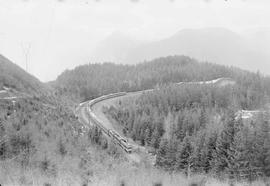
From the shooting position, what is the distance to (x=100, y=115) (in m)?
42.1

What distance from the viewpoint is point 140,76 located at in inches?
3489

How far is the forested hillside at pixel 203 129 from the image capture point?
66.0 ft

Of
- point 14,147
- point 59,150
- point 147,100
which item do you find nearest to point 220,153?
point 59,150

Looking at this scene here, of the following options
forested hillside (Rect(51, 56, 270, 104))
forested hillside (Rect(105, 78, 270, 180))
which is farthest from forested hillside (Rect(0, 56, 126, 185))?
forested hillside (Rect(51, 56, 270, 104))

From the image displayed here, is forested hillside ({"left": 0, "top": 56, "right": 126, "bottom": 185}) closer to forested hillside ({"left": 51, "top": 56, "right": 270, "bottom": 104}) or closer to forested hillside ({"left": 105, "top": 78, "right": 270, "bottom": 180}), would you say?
forested hillside ({"left": 105, "top": 78, "right": 270, "bottom": 180})

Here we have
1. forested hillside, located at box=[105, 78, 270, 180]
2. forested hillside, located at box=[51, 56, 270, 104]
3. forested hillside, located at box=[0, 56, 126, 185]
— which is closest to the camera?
forested hillside, located at box=[0, 56, 126, 185]

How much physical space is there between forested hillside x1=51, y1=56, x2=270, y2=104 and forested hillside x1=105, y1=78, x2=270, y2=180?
6.67 metres

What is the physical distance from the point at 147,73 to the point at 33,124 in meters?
79.5

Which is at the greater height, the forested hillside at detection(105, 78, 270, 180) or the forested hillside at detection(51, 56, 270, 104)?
the forested hillside at detection(51, 56, 270, 104)

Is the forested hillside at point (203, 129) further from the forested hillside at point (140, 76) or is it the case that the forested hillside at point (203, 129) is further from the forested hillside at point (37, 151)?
the forested hillside at point (140, 76)

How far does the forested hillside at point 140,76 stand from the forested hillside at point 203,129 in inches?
263

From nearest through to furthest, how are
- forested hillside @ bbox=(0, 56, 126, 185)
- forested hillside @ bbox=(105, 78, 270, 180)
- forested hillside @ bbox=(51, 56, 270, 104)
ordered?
forested hillside @ bbox=(0, 56, 126, 185) < forested hillside @ bbox=(105, 78, 270, 180) < forested hillside @ bbox=(51, 56, 270, 104)

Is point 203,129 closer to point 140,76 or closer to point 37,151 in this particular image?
point 37,151

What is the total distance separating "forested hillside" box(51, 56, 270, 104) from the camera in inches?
2837
